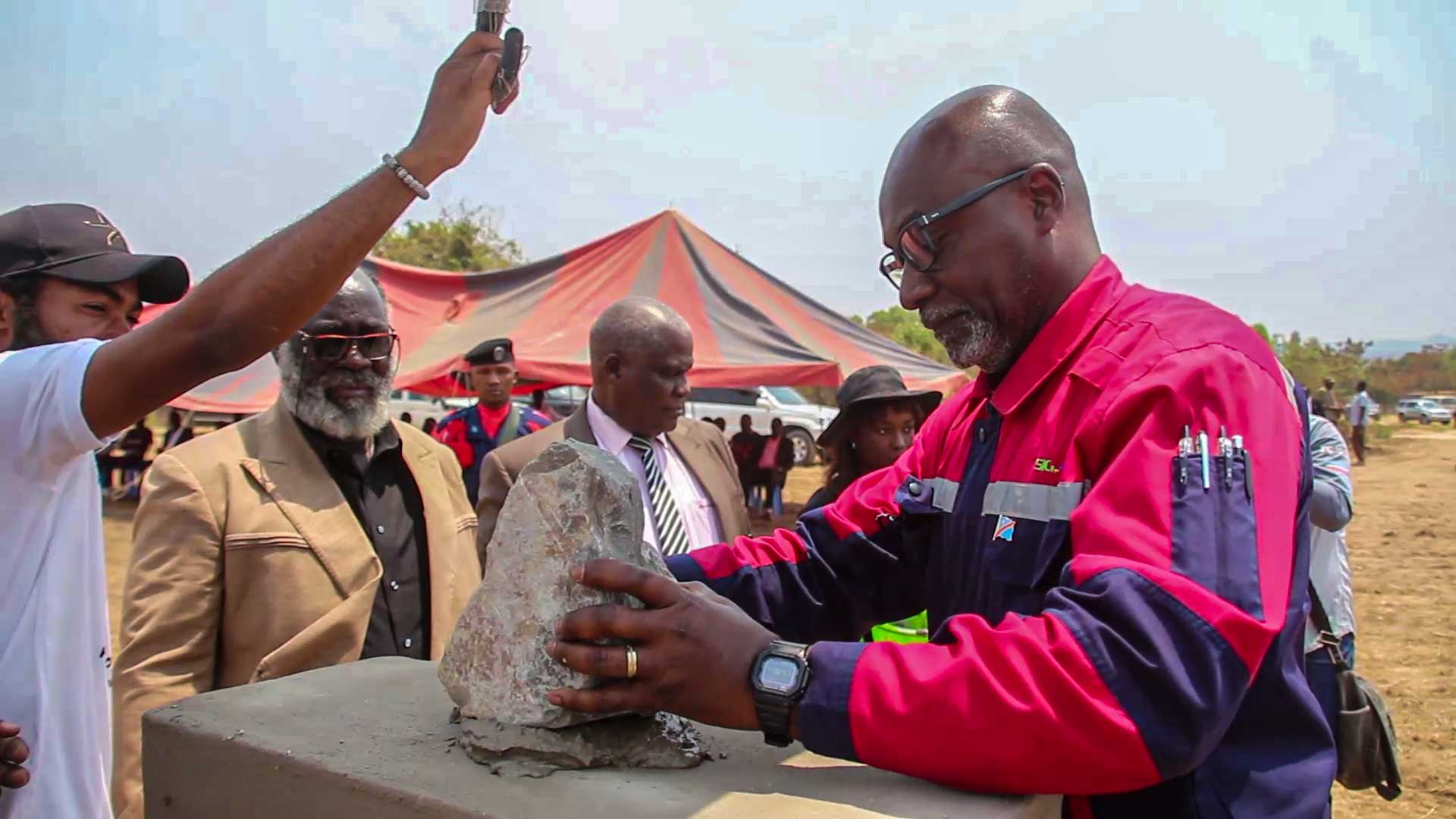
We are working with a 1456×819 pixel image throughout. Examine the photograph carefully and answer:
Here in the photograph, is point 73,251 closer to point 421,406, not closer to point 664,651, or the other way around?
point 664,651

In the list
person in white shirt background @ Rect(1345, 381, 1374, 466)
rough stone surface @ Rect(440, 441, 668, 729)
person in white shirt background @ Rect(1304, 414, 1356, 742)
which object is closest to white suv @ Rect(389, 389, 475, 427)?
person in white shirt background @ Rect(1304, 414, 1356, 742)

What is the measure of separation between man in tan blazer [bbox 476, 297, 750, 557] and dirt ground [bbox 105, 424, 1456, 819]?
349 cm

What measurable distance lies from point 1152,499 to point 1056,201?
2.10 ft

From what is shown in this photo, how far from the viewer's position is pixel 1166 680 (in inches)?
46.4

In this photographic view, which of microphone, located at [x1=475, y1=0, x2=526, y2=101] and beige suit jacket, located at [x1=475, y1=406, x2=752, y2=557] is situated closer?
microphone, located at [x1=475, y1=0, x2=526, y2=101]

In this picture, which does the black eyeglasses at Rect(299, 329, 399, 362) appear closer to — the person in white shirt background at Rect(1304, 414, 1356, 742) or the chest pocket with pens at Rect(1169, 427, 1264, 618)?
the chest pocket with pens at Rect(1169, 427, 1264, 618)

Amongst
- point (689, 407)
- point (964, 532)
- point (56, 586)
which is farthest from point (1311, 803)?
point (689, 407)

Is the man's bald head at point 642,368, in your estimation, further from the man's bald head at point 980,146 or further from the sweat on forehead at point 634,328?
the man's bald head at point 980,146

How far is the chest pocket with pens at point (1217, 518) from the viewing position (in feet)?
4.04

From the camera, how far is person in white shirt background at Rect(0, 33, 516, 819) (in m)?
1.40

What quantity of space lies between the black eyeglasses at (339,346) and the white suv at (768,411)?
1356 cm

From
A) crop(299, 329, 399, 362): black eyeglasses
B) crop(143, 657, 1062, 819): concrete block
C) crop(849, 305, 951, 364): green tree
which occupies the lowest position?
crop(143, 657, 1062, 819): concrete block

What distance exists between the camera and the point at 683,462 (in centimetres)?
399

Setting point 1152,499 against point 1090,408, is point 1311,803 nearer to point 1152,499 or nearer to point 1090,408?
point 1152,499
